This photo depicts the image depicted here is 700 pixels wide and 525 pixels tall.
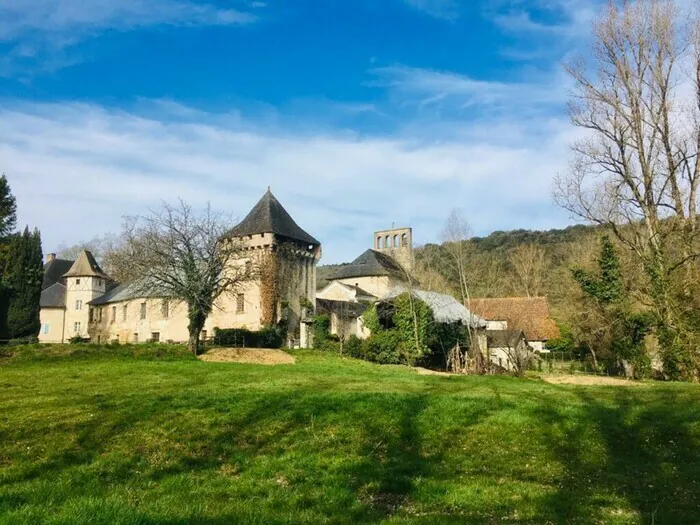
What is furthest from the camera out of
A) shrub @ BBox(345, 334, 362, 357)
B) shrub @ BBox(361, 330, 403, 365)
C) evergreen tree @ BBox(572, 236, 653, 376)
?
shrub @ BBox(345, 334, 362, 357)


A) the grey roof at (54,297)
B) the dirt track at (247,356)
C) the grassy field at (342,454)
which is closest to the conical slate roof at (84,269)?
the grey roof at (54,297)

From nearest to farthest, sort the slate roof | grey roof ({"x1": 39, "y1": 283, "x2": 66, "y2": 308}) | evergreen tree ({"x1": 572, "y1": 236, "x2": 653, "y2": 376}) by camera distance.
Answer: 1. evergreen tree ({"x1": 572, "y1": 236, "x2": 653, "y2": 376})
2. the slate roof
3. grey roof ({"x1": 39, "y1": 283, "x2": 66, "y2": 308})

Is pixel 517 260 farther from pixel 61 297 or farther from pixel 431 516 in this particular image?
pixel 431 516

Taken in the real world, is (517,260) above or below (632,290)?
above

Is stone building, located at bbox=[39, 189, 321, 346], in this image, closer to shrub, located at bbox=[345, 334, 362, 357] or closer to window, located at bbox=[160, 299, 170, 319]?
window, located at bbox=[160, 299, 170, 319]

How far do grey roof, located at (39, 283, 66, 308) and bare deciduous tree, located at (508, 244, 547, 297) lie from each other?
48.9 metres

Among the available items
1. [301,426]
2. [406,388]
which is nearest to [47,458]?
[301,426]

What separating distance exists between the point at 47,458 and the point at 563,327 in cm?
4644

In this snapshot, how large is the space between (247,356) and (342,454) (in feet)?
70.8

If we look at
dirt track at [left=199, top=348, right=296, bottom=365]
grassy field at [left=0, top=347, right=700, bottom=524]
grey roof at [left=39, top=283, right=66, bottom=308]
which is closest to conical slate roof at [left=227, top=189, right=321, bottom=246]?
dirt track at [left=199, top=348, right=296, bottom=365]

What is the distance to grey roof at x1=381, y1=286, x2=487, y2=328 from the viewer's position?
1577 inches

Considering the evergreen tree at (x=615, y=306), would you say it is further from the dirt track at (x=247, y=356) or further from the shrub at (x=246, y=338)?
the shrub at (x=246, y=338)

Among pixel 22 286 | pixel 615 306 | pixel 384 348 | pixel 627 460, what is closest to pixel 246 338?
pixel 384 348

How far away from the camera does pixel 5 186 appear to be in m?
46.5
